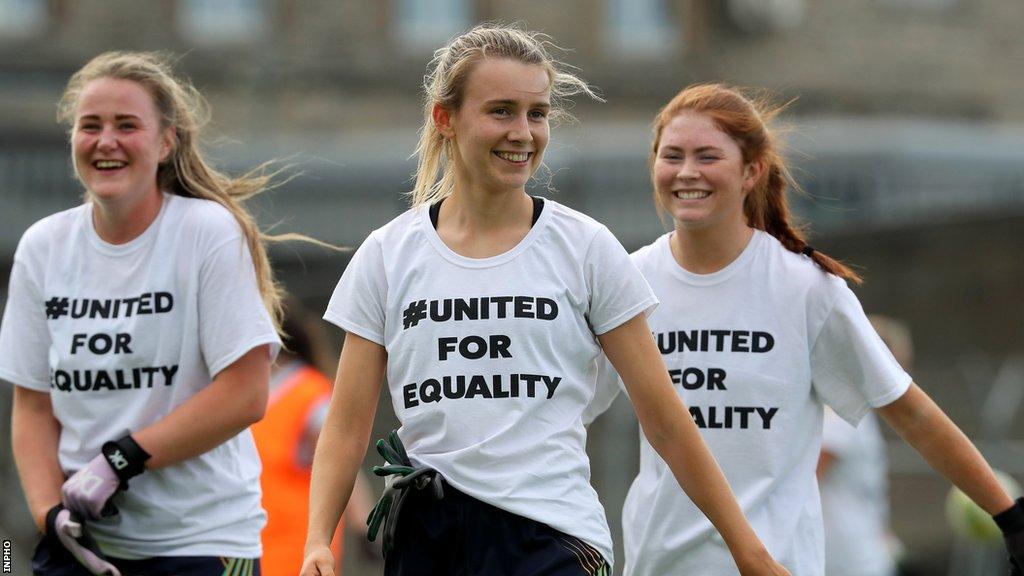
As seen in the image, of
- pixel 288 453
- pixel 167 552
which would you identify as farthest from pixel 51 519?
pixel 288 453

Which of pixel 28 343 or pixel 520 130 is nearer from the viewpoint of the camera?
pixel 520 130

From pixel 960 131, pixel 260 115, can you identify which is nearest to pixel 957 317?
pixel 960 131

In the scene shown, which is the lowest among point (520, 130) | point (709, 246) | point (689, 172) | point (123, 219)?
point (709, 246)

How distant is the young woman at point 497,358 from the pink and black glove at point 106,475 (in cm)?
70

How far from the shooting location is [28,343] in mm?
5016

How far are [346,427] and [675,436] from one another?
866 mm

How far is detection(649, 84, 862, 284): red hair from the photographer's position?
515 centimetres

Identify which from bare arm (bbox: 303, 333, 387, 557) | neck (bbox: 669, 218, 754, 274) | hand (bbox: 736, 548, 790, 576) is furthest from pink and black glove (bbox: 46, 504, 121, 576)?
neck (bbox: 669, 218, 754, 274)

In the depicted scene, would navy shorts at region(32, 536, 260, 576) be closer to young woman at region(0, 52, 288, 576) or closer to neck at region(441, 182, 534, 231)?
young woman at region(0, 52, 288, 576)

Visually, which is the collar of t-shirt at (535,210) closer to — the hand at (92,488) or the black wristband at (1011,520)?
the hand at (92,488)

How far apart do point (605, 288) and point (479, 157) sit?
18.8 inches

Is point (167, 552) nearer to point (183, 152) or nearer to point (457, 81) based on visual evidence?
point (183, 152)

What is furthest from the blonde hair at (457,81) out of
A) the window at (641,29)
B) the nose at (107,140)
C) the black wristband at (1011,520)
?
the window at (641,29)

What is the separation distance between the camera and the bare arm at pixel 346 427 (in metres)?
4.26
